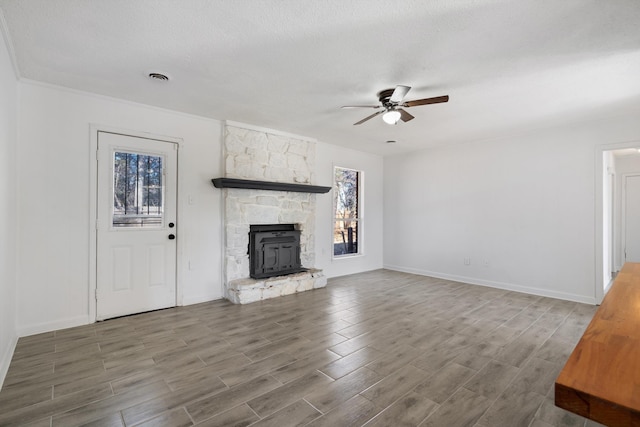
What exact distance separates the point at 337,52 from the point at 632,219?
719cm

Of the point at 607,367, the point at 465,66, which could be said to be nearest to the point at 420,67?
the point at 465,66

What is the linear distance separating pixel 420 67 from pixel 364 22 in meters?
0.87

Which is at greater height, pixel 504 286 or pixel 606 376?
pixel 606 376

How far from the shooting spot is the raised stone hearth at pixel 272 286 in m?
4.27

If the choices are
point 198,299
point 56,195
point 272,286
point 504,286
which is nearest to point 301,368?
point 272,286

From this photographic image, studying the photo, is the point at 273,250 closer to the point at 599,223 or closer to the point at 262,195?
the point at 262,195

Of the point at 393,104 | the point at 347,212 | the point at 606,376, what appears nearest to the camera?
the point at 606,376

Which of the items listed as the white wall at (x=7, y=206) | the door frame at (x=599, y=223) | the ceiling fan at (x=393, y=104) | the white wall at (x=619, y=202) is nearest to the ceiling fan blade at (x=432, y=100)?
the ceiling fan at (x=393, y=104)

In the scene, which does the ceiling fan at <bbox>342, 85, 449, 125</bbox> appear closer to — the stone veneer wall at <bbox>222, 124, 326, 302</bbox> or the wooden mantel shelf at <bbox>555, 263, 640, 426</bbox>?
the stone veneer wall at <bbox>222, 124, 326, 302</bbox>

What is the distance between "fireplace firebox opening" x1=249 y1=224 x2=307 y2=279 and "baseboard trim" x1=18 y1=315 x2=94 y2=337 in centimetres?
206

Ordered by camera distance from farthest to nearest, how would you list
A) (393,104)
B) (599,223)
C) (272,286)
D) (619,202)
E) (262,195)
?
(619,202) < (262,195) < (272,286) < (599,223) < (393,104)

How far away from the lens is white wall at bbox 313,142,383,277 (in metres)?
5.79

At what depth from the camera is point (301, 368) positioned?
98.6 inches

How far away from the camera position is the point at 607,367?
73 cm
